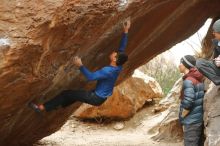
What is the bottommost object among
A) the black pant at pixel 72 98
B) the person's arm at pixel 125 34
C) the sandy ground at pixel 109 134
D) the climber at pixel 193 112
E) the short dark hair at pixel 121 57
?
the sandy ground at pixel 109 134

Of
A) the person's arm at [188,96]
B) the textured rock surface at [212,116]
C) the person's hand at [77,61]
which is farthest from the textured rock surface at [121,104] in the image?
the person's hand at [77,61]

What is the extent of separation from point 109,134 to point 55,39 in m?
7.10

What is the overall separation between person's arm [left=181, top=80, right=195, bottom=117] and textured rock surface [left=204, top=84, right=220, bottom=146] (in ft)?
0.97

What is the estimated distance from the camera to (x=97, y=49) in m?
7.30

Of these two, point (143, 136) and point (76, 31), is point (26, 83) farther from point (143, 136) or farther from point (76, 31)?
point (143, 136)

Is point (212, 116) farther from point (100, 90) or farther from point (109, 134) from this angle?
point (109, 134)

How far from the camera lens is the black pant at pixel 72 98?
6.90m

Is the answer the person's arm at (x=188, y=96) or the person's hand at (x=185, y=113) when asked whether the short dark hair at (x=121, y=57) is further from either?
the person's hand at (x=185, y=113)

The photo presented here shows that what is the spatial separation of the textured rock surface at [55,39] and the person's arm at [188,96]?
49.0 inches

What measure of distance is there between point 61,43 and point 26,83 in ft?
2.40

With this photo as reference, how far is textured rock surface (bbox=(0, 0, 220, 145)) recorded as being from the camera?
5.68m

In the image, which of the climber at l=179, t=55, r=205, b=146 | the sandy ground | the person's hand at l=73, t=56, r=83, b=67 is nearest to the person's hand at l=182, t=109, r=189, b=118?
the climber at l=179, t=55, r=205, b=146

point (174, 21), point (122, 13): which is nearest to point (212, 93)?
point (174, 21)

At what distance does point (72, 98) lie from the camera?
7.04 m
